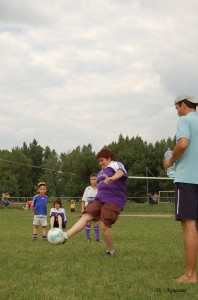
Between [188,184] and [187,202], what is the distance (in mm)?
219

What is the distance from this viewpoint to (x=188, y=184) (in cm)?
605

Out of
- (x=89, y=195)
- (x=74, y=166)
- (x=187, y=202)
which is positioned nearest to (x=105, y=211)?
(x=187, y=202)

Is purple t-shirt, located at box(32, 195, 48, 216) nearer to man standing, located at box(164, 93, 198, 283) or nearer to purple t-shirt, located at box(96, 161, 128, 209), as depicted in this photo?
purple t-shirt, located at box(96, 161, 128, 209)

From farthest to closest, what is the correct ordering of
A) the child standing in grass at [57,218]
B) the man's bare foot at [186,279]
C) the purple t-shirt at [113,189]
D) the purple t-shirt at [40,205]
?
the child standing in grass at [57,218], the purple t-shirt at [40,205], the purple t-shirt at [113,189], the man's bare foot at [186,279]

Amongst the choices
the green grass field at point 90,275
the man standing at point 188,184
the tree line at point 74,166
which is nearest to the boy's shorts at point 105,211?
the green grass field at point 90,275

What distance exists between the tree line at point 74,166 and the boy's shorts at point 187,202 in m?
73.2

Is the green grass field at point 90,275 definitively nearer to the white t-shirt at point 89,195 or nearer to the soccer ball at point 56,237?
the soccer ball at point 56,237

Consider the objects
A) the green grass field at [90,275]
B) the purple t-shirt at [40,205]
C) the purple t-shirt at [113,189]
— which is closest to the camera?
the green grass field at [90,275]

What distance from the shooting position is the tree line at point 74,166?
88938mm

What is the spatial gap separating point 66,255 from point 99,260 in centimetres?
95

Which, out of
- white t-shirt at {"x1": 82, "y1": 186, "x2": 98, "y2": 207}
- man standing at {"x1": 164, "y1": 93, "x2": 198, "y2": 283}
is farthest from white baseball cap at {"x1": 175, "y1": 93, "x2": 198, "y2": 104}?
white t-shirt at {"x1": 82, "y1": 186, "x2": 98, "y2": 207}

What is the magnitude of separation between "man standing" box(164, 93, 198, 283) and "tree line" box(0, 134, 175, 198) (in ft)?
240

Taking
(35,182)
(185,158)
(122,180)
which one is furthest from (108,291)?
(35,182)

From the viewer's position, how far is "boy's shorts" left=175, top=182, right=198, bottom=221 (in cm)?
599
